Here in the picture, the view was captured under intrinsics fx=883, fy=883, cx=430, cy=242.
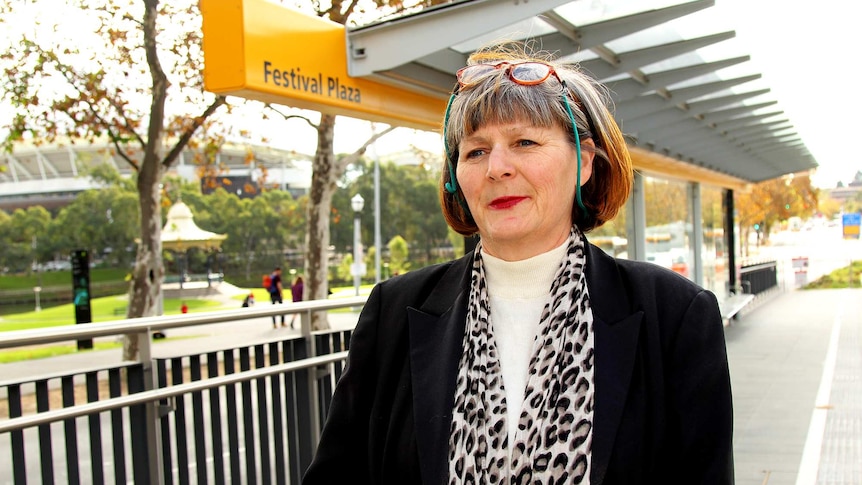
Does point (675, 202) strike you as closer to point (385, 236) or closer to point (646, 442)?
point (646, 442)

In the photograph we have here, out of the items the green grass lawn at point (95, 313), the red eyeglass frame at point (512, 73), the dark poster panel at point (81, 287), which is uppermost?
the red eyeglass frame at point (512, 73)

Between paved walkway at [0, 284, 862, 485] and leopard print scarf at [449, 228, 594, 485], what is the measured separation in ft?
9.49

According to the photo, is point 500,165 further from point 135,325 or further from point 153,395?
point 153,395

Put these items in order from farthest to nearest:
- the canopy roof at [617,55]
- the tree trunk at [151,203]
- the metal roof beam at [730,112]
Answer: the tree trunk at [151,203], the metal roof beam at [730,112], the canopy roof at [617,55]

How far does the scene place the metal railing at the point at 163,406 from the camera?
3197mm

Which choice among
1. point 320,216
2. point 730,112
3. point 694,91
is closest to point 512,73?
point 694,91

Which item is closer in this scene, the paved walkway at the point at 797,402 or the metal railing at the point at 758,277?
the paved walkway at the point at 797,402

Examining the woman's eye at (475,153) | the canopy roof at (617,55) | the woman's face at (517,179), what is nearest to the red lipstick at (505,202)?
the woman's face at (517,179)

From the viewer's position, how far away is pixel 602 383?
166 centimetres

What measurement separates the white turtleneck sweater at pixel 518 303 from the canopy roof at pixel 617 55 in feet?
3.97

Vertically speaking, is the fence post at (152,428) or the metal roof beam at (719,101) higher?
the metal roof beam at (719,101)

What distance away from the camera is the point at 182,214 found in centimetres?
3788

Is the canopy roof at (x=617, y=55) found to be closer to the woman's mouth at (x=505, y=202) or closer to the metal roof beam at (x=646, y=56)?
the metal roof beam at (x=646, y=56)

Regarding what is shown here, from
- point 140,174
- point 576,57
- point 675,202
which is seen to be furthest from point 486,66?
point 140,174
